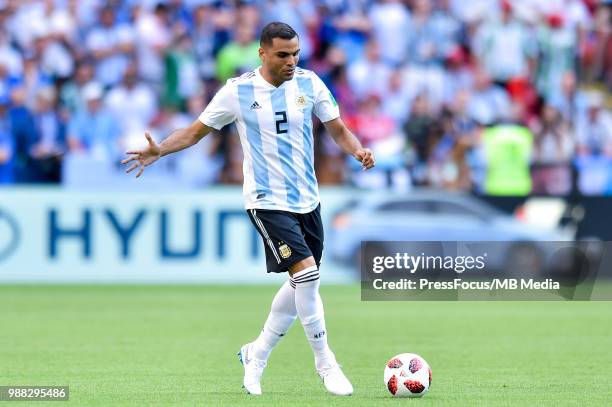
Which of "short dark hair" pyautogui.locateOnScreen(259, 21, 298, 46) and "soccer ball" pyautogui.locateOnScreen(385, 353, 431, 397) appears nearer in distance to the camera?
"soccer ball" pyautogui.locateOnScreen(385, 353, 431, 397)

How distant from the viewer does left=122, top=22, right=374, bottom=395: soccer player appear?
8.84 metres

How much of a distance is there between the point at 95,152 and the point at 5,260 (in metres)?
2.13

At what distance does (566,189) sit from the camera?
2075cm

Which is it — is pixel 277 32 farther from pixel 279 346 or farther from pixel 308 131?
pixel 279 346

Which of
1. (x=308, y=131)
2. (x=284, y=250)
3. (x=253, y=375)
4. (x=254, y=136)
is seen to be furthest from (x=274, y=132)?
(x=253, y=375)

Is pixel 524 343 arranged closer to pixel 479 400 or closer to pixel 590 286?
pixel 479 400

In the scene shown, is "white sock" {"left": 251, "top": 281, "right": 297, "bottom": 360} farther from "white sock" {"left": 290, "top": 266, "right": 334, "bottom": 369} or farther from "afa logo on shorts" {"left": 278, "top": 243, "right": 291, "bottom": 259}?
"afa logo on shorts" {"left": 278, "top": 243, "right": 291, "bottom": 259}

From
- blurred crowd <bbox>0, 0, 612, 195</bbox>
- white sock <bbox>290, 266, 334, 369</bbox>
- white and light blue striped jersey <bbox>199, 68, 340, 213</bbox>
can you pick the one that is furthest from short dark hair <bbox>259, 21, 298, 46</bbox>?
blurred crowd <bbox>0, 0, 612, 195</bbox>

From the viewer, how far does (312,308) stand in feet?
29.2

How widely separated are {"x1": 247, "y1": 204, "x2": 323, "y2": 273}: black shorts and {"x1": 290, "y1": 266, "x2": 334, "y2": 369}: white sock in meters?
0.11

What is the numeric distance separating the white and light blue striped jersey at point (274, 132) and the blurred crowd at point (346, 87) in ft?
36.9

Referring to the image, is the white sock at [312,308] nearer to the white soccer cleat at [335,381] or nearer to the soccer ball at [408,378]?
the white soccer cleat at [335,381]

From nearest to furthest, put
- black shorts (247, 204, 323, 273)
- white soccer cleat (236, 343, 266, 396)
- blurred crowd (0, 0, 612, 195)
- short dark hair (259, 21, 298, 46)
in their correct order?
1. short dark hair (259, 21, 298, 46)
2. black shorts (247, 204, 323, 273)
3. white soccer cleat (236, 343, 266, 396)
4. blurred crowd (0, 0, 612, 195)

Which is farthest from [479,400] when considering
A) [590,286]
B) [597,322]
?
[590,286]
